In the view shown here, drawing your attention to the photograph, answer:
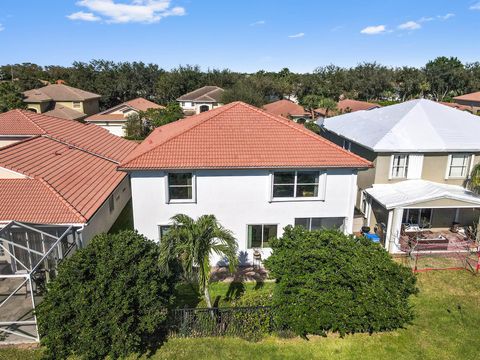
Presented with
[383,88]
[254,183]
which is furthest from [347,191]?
[383,88]

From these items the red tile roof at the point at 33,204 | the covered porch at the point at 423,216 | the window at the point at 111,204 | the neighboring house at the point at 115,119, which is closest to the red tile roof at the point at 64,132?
the window at the point at 111,204

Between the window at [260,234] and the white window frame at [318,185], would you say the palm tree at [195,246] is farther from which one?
the white window frame at [318,185]

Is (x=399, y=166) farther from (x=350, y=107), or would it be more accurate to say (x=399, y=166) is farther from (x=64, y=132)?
(x=350, y=107)

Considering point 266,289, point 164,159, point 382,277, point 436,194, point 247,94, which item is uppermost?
point 247,94

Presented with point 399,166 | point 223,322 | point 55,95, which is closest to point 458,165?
point 399,166

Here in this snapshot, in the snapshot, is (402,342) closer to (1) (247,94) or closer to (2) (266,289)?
(2) (266,289)

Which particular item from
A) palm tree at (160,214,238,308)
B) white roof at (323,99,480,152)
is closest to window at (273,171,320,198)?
palm tree at (160,214,238,308)
